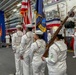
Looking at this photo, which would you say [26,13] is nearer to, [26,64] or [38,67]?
[26,64]

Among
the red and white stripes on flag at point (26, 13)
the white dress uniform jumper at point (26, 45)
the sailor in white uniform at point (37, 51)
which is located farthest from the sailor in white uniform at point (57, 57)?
the red and white stripes on flag at point (26, 13)

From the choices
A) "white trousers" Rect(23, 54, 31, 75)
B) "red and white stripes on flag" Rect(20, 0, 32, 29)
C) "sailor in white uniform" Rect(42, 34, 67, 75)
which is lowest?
"white trousers" Rect(23, 54, 31, 75)

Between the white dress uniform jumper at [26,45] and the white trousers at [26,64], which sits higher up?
the white dress uniform jumper at [26,45]

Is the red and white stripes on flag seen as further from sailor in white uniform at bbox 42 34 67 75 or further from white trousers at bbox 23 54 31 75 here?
sailor in white uniform at bbox 42 34 67 75

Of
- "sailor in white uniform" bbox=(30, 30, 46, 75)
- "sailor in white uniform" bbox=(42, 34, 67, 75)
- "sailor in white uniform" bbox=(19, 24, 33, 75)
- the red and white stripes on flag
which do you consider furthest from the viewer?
the red and white stripes on flag

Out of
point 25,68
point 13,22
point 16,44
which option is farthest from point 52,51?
point 13,22

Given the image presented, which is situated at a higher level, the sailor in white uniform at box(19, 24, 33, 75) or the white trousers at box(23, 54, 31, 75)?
the sailor in white uniform at box(19, 24, 33, 75)

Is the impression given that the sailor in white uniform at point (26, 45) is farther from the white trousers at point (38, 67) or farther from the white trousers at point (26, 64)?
the white trousers at point (38, 67)

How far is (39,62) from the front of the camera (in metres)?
3.75

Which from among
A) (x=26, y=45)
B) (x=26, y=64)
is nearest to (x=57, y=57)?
(x=26, y=45)

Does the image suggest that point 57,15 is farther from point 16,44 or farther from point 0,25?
point 16,44

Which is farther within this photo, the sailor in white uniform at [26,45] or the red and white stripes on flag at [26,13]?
the red and white stripes on flag at [26,13]

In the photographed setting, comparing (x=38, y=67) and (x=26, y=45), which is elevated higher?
(x=26, y=45)

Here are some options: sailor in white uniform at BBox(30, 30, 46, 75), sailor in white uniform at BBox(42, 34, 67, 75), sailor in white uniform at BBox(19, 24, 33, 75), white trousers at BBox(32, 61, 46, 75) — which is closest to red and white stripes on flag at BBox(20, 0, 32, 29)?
sailor in white uniform at BBox(19, 24, 33, 75)
